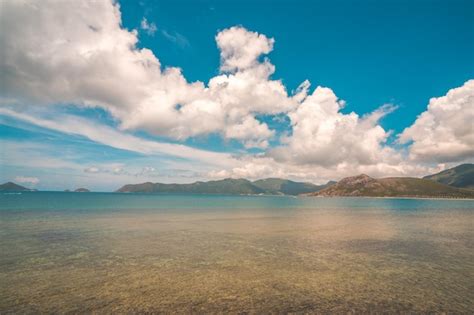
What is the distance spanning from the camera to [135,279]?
80.4ft

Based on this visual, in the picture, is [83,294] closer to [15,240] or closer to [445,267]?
[15,240]

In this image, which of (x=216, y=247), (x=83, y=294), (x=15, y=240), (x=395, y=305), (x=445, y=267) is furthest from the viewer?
(x=15, y=240)

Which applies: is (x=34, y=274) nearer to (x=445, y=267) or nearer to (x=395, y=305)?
(x=395, y=305)

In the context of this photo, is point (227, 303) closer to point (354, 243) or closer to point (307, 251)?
point (307, 251)

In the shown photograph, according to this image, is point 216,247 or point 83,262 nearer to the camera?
point 83,262

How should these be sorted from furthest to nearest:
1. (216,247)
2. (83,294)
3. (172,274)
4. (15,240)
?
(15,240), (216,247), (172,274), (83,294)

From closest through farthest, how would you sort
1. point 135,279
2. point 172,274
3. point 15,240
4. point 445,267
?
point 135,279 → point 172,274 → point 445,267 → point 15,240

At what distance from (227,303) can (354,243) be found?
31697 mm

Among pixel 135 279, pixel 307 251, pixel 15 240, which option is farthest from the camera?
pixel 15 240

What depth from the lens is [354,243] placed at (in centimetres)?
4353

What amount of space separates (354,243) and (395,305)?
26026 millimetres

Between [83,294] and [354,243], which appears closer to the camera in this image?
[83,294]

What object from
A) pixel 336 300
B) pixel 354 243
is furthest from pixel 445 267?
pixel 336 300

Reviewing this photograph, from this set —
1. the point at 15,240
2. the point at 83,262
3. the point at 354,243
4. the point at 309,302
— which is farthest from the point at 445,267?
the point at 15,240
